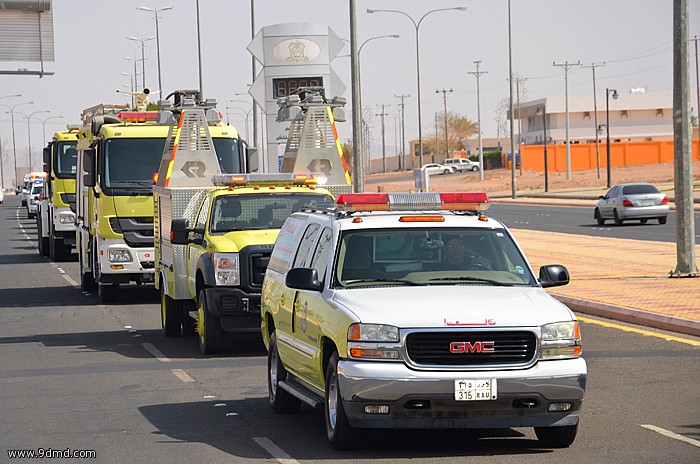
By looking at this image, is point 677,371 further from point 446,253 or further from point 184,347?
point 184,347

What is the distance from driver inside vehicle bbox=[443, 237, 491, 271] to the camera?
10188mm

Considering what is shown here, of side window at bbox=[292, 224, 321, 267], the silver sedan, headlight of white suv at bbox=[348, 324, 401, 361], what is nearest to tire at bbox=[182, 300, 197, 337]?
side window at bbox=[292, 224, 321, 267]

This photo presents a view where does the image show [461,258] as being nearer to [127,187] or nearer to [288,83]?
[127,187]

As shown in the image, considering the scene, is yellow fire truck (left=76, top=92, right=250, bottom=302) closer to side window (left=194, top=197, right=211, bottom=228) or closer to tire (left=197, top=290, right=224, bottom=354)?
side window (left=194, top=197, right=211, bottom=228)

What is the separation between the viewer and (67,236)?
36.1 metres

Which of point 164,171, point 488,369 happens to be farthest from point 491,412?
point 164,171

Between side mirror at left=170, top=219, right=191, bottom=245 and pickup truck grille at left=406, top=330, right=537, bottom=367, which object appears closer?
pickup truck grille at left=406, top=330, right=537, bottom=367

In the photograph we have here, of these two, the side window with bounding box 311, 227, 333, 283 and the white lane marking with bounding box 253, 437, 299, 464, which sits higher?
the side window with bounding box 311, 227, 333, 283

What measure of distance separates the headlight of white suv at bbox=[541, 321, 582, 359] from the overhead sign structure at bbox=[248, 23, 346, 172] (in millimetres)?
22709

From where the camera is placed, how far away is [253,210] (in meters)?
16.5

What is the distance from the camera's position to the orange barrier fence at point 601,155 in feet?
395

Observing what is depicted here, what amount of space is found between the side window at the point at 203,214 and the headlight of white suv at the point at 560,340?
8079 mm

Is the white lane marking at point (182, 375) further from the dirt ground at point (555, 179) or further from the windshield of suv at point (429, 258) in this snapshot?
the dirt ground at point (555, 179)

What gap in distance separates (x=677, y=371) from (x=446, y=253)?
4.00 m
